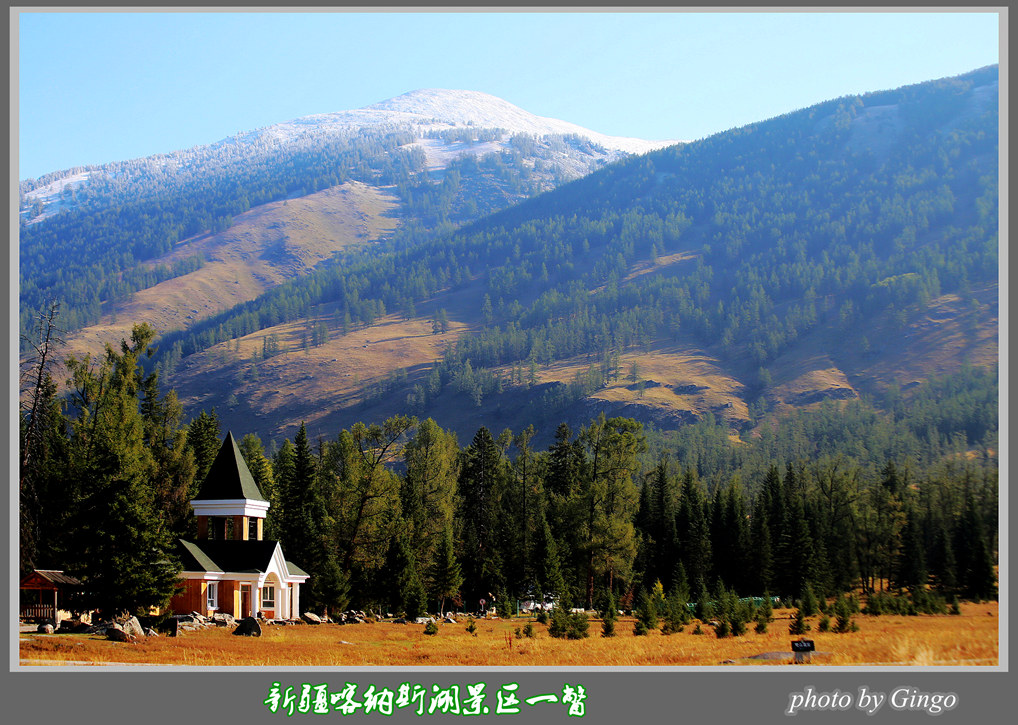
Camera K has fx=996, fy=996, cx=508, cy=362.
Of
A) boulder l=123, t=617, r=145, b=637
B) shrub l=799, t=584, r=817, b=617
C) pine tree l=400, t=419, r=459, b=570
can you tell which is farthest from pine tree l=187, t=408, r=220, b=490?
shrub l=799, t=584, r=817, b=617

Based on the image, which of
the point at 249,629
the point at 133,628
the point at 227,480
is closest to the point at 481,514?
the point at 227,480

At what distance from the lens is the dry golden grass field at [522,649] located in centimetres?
2675

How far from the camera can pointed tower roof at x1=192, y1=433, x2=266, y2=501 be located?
50281 mm

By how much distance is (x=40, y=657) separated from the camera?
26734mm

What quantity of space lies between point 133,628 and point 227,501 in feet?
50.2

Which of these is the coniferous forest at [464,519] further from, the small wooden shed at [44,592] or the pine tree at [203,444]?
the small wooden shed at [44,592]

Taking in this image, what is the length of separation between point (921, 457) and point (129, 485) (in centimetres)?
12865

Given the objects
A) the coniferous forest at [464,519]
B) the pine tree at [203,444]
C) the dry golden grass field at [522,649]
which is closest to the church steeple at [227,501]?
the coniferous forest at [464,519]

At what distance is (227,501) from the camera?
50.0 metres

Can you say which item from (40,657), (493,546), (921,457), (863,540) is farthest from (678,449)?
(40,657)

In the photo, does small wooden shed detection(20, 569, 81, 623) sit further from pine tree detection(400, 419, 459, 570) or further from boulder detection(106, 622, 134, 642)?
pine tree detection(400, 419, 459, 570)

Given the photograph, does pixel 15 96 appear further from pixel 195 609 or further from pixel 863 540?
pixel 863 540

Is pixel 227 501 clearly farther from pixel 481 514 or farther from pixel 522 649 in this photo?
pixel 481 514

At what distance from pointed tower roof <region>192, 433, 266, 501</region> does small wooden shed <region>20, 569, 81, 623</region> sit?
1062cm
